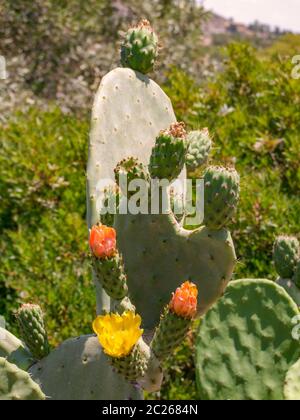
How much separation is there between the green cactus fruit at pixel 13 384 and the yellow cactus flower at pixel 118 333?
207 mm

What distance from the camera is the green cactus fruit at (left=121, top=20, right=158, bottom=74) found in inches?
101

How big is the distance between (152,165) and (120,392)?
2.02 feet

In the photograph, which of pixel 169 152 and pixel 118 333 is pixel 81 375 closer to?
pixel 118 333

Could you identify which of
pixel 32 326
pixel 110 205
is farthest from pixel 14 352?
pixel 110 205

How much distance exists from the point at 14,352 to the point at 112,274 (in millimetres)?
503

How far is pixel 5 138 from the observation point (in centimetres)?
467

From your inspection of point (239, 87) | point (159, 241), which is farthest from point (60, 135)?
point (159, 241)

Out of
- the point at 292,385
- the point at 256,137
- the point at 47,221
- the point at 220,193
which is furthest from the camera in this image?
the point at 256,137

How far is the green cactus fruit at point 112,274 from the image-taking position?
184 centimetres

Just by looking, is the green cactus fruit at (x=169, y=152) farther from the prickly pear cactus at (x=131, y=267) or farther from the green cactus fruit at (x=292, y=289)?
the green cactus fruit at (x=292, y=289)

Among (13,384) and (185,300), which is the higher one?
(185,300)

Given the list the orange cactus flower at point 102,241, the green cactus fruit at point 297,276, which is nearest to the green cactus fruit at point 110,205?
the orange cactus flower at point 102,241

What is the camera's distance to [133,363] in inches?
70.0

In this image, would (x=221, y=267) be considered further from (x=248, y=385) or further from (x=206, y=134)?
→ (x=206, y=134)
